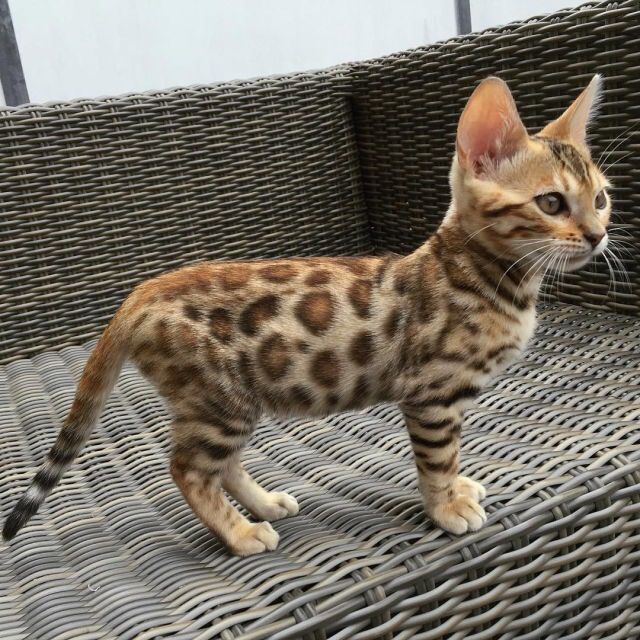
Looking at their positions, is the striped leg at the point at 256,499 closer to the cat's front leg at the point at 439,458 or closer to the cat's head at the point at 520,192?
the cat's front leg at the point at 439,458

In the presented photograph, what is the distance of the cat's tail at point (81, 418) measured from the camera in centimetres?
105

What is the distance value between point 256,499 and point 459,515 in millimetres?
314

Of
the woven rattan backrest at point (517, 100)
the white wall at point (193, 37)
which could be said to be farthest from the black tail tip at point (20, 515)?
the white wall at point (193, 37)

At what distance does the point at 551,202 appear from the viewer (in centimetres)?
104

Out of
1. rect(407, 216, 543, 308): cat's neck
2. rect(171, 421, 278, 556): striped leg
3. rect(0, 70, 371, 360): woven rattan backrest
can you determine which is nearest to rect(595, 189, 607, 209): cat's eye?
rect(407, 216, 543, 308): cat's neck

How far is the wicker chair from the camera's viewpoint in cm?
95

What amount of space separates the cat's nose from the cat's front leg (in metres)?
0.28

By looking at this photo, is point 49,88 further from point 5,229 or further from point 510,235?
point 510,235

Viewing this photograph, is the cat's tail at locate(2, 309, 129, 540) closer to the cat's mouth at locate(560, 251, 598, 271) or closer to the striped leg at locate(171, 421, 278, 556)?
the striped leg at locate(171, 421, 278, 556)

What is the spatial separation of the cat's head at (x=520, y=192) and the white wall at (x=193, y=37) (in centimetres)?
215

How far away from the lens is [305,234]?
2189 mm

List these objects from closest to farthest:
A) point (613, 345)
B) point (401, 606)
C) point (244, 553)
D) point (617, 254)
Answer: point (401, 606), point (244, 553), point (613, 345), point (617, 254)

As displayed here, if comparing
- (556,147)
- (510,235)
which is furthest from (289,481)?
(556,147)

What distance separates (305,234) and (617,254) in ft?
2.89
